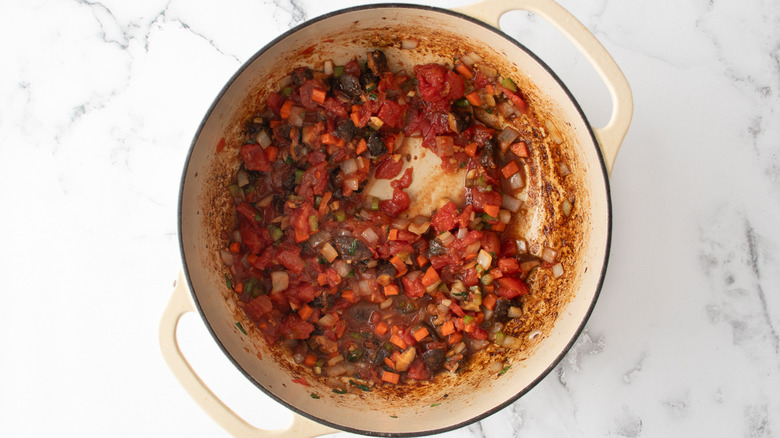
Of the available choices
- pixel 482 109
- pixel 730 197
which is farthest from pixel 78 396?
pixel 730 197

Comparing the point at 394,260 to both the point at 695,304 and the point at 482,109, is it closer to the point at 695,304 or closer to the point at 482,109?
the point at 482,109

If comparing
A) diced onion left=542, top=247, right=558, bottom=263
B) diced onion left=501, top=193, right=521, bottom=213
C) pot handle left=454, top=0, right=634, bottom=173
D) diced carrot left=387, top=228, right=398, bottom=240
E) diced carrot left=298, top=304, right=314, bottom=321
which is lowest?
diced carrot left=298, top=304, right=314, bottom=321

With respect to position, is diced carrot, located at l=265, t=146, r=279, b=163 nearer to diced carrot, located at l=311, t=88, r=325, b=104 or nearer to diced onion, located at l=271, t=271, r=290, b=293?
diced carrot, located at l=311, t=88, r=325, b=104

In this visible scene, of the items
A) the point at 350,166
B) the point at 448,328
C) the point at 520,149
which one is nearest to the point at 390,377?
the point at 448,328

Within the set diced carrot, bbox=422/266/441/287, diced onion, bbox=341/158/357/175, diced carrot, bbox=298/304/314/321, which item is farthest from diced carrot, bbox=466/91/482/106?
diced carrot, bbox=298/304/314/321

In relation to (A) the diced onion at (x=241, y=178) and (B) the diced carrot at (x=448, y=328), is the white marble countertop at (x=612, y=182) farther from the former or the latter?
(B) the diced carrot at (x=448, y=328)

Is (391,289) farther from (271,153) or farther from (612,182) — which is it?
(612,182)

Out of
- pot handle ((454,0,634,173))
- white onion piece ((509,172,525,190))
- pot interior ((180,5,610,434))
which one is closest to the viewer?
pot handle ((454,0,634,173))
